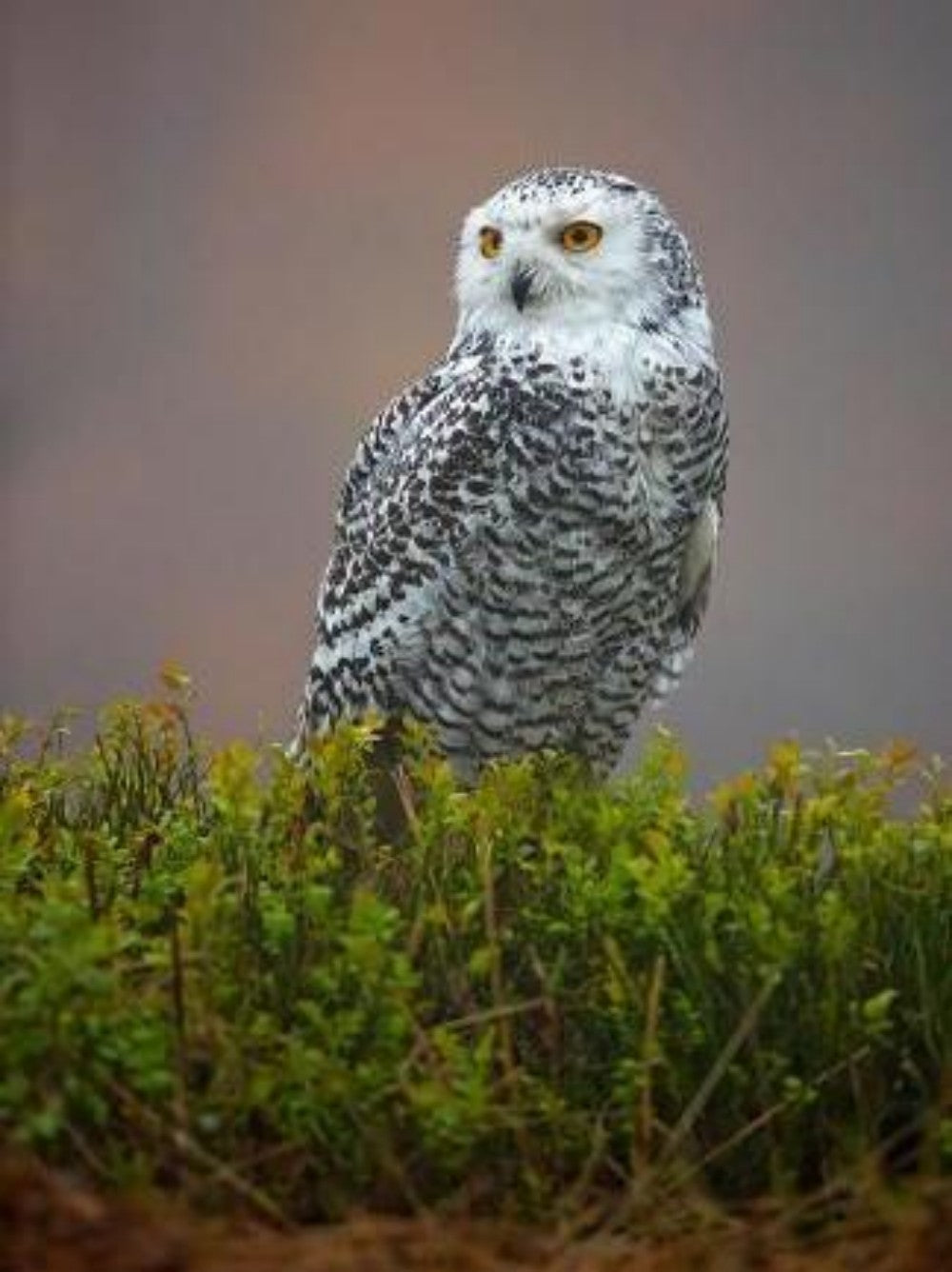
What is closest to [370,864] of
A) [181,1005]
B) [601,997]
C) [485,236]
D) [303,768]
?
[601,997]

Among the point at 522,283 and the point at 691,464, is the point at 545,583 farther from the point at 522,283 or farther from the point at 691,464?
the point at 522,283

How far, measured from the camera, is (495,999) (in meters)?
2.78

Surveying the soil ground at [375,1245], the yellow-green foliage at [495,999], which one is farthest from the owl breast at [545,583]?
the soil ground at [375,1245]

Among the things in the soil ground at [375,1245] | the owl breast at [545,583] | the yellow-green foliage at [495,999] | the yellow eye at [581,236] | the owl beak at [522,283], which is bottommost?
the soil ground at [375,1245]

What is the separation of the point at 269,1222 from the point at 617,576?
198 cm

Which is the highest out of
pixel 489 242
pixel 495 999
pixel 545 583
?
pixel 489 242

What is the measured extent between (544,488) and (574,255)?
18.4 inches

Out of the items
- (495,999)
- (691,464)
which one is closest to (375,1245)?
(495,999)

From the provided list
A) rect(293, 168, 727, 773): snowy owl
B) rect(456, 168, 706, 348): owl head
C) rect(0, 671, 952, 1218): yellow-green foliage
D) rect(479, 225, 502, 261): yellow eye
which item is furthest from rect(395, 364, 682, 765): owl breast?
rect(0, 671, 952, 1218): yellow-green foliage

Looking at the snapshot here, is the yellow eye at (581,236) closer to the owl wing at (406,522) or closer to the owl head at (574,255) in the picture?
the owl head at (574,255)

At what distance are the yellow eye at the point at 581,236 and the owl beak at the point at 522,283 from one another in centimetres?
9

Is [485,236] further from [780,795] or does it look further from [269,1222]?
[269,1222]

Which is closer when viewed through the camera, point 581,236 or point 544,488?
point 544,488

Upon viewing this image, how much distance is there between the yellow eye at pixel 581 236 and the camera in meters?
4.24
